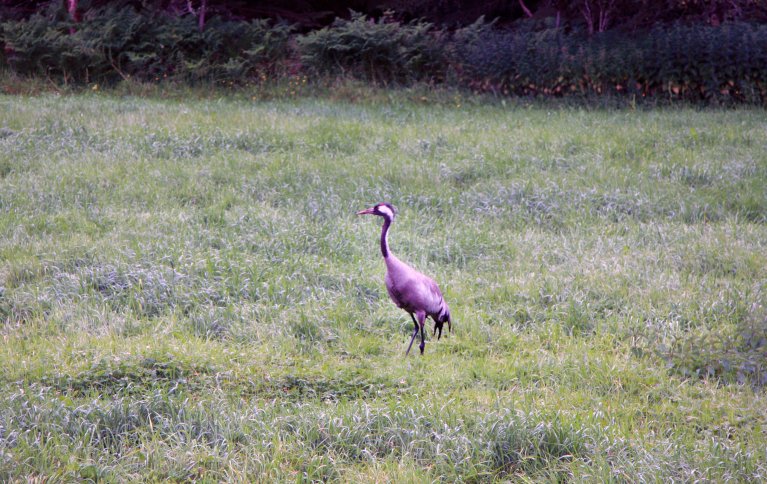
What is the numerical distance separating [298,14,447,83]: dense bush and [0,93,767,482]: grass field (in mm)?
6818

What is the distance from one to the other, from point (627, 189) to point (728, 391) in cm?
523

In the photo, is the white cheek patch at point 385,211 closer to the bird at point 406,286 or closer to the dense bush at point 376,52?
the bird at point 406,286

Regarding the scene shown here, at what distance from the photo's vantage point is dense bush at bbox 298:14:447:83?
62.3 feet

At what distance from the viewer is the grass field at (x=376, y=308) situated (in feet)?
15.0

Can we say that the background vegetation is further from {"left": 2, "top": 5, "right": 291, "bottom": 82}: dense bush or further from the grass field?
the grass field

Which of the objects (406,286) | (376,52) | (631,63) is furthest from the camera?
(376,52)

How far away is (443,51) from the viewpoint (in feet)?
63.2

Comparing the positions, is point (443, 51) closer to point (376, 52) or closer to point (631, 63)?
point (376, 52)

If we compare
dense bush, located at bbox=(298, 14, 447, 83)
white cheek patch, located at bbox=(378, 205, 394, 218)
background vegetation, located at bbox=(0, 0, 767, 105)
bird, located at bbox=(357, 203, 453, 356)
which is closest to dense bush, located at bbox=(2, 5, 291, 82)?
background vegetation, located at bbox=(0, 0, 767, 105)

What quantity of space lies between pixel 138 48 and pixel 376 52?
19.8 feet

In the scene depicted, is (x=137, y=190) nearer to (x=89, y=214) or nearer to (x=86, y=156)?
(x=89, y=214)

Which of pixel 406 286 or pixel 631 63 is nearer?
pixel 406 286

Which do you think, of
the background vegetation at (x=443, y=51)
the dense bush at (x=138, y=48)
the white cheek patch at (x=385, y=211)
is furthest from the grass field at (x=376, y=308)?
the dense bush at (x=138, y=48)

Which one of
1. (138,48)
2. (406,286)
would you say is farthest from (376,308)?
(138,48)
